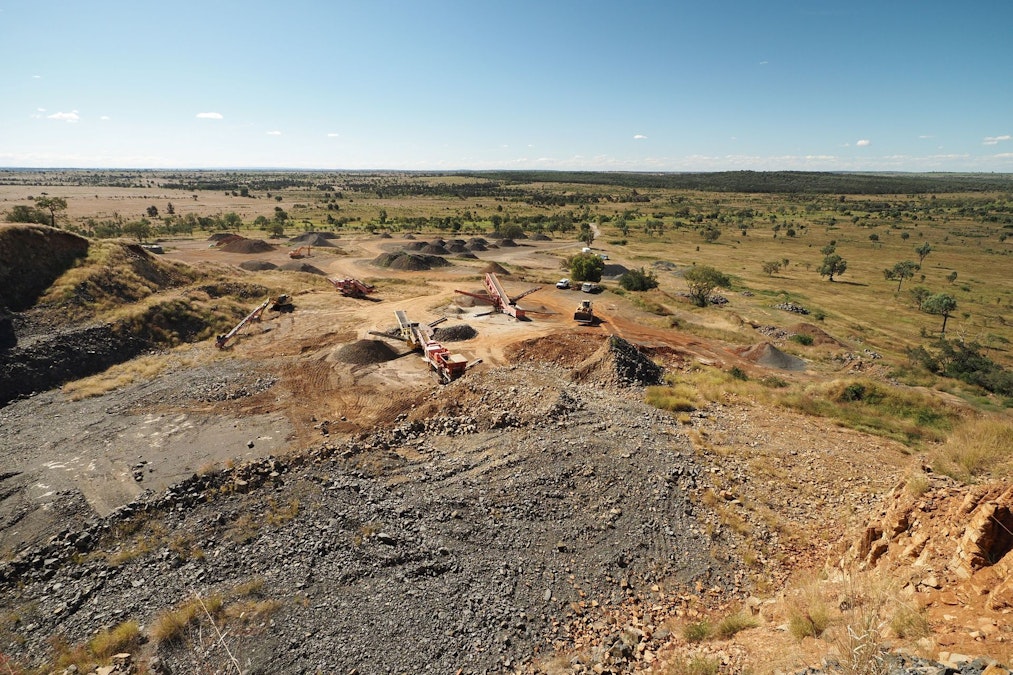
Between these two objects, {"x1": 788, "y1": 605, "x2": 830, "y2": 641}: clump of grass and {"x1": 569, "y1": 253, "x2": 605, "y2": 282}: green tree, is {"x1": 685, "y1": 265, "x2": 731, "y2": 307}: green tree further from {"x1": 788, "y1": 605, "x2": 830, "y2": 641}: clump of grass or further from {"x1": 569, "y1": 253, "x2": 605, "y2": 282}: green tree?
{"x1": 788, "y1": 605, "x2": 830, "y2": 641}: clump of grass

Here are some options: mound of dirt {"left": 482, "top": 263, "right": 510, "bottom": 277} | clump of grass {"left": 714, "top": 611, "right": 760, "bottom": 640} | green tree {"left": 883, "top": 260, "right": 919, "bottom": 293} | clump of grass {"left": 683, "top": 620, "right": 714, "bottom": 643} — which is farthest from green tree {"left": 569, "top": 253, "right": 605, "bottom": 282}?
clump of grass {"left": 714, "top": 611, "right": 760, "bottom": 640}

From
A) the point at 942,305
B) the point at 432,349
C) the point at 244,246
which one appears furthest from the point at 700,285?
the point at 244,246

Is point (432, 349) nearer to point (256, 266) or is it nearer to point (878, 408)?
point (878, 408)

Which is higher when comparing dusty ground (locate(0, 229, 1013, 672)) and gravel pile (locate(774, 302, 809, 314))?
gravel pile (locate(774, 302, 809, 314))

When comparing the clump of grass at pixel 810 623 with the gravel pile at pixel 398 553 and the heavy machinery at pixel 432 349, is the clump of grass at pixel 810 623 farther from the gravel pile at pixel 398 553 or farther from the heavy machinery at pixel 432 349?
the heavy machinery at pixel 432 349

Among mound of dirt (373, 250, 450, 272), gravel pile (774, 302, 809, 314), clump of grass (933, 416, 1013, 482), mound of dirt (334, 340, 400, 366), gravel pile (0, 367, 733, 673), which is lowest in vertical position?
gravel pile (0, 367, 733, 673)

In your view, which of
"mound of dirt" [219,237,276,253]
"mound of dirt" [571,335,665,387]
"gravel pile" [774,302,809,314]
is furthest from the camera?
"mound of dirt" [219,237,276,253]
